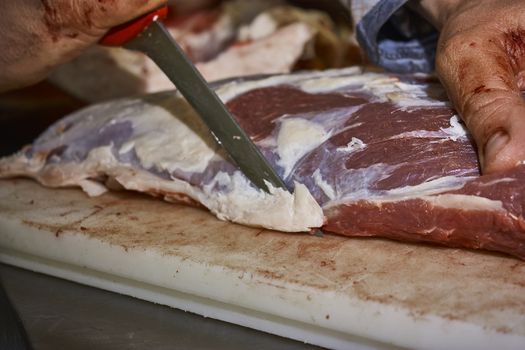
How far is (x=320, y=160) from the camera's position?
6.05 ft

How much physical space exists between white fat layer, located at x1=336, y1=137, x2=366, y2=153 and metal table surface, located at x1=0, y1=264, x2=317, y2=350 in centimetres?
47

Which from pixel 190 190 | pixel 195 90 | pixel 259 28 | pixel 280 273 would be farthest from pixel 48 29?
pixel 259 28

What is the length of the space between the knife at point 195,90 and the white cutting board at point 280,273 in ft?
0.49

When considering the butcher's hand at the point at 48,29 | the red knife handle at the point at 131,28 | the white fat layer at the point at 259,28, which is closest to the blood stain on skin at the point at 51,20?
the butcher's hand at the point at 48,29

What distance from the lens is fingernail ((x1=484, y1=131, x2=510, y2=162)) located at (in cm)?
155

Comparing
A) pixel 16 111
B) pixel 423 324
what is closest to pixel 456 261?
pixel 423 324

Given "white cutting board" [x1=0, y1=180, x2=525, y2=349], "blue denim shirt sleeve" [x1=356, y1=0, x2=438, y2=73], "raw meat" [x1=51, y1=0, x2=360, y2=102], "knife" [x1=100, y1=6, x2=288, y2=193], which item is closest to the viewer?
"white cutting board" [x1=0, y1=180, x2=525, y2=349]

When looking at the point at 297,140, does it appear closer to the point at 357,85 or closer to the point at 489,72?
the point at 357,85

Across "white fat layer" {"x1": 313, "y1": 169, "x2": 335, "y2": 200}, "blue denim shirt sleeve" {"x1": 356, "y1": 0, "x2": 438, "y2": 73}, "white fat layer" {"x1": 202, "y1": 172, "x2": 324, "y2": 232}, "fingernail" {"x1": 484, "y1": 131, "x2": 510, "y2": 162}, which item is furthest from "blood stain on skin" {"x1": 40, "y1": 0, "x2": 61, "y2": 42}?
"fingernail" {"x1": 484, "y1": 131, "x2": 510, "y2": 162}

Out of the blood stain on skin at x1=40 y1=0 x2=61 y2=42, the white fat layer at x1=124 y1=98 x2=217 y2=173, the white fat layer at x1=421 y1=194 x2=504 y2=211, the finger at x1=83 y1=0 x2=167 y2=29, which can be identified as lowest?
the white fat layer at x1=421 y1=194 x2=504 y2=211

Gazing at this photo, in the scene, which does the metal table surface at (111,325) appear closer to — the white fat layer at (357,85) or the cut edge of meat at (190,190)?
the cut edge of meat at (190,190)

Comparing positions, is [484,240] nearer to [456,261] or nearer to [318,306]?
[456,261]

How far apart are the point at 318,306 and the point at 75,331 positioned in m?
0.54

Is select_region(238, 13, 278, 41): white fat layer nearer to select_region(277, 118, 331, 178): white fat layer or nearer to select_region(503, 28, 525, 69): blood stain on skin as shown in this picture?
select_region(277, 118, 331, 178): white fat layer
